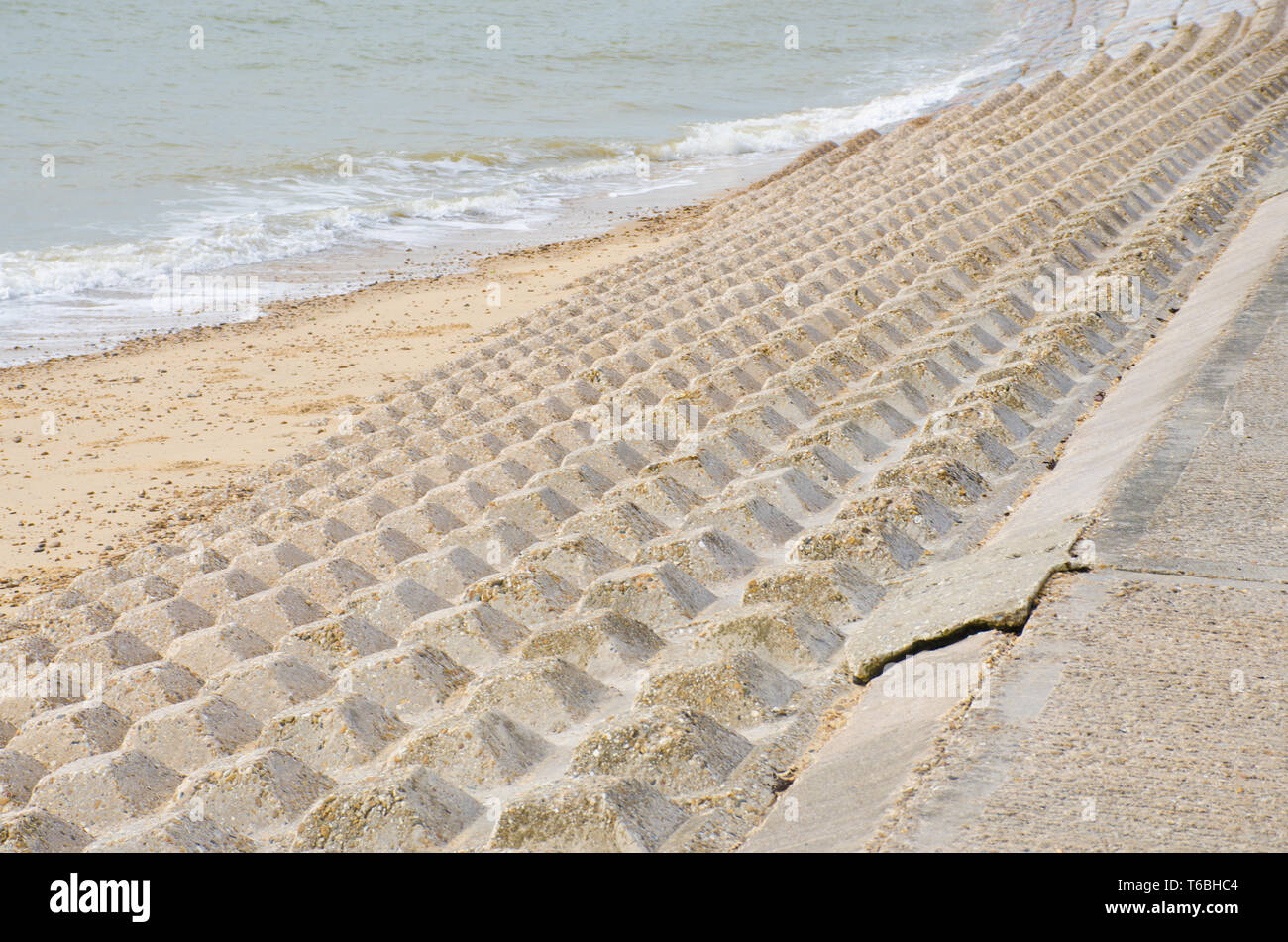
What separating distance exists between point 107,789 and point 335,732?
59cm

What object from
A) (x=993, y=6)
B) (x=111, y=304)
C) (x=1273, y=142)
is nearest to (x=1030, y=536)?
(x=1273, y=142)

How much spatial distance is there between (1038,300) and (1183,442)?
2.21 meters

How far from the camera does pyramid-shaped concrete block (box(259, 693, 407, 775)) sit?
284cm

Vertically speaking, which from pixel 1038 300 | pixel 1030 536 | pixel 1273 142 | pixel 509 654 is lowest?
pixel 509 654

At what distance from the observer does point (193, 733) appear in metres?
3.15

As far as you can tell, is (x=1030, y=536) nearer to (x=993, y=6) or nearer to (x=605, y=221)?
(x=605, y=221)

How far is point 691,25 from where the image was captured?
45219 mm

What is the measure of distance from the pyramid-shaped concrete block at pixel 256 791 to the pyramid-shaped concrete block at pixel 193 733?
0.33 metres

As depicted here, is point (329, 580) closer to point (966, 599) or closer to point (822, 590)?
point (822, 590)

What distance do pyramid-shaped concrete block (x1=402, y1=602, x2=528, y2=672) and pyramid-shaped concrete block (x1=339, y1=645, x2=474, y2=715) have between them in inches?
2.3

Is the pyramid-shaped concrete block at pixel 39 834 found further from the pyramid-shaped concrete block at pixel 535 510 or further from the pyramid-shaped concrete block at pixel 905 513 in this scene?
the pyramid-shaped concrete block at pixel 905 513

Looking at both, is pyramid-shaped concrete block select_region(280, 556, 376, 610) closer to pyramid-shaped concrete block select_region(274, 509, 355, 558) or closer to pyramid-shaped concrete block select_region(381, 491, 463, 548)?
pyramid-shaped concrete block select_region(381, 491, 463, 548)

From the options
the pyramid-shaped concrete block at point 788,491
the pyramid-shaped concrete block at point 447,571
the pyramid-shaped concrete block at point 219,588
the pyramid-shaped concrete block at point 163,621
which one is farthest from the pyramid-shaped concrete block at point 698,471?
the pyramid-shaped concrete block at point 163,621

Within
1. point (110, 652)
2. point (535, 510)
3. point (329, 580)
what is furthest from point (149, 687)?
point (535, 510)
